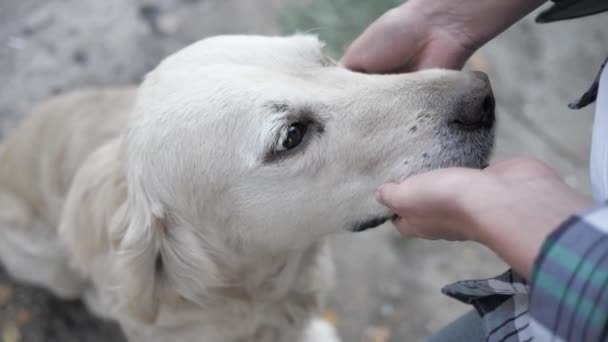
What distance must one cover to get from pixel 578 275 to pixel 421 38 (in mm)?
1470

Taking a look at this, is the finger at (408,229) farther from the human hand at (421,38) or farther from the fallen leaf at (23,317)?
the fallen leaf at (23,317)

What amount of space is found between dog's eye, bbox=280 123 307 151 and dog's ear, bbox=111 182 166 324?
0.58 meters

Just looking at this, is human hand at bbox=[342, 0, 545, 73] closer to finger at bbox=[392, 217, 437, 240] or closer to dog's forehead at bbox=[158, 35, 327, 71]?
dog's forehead at bbox=[158, 35, 327, 71]

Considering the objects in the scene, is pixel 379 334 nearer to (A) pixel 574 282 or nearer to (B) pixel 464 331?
(B) pixel 464 331

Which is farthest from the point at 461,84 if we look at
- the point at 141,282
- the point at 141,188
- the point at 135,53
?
the point at 135,53

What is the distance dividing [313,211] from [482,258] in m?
2.04

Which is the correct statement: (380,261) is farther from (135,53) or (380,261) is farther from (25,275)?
(135,53)

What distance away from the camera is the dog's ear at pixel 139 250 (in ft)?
6.79

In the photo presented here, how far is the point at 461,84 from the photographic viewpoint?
1829 mm

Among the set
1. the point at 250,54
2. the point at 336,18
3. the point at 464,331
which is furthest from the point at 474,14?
the point at 336,18

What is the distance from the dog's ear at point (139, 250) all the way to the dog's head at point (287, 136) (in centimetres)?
9

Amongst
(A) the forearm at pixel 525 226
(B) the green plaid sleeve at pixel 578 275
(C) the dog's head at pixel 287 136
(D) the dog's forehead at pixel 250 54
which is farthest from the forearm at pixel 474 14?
(B) the green plaid sleeve at pixel 578 275

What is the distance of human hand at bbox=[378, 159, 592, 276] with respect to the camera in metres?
1.17

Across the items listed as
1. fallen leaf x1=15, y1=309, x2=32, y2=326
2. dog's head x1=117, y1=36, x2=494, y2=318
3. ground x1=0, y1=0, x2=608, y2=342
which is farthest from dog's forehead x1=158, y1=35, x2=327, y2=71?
fallen leaf x1=15, y1=309, x2=32, y2=326
